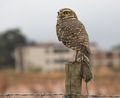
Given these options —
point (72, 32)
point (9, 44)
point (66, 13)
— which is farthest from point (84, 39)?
point (9, 44)

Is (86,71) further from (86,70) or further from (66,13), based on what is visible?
(66,13)

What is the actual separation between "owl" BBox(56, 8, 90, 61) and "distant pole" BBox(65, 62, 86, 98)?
495 millimetres

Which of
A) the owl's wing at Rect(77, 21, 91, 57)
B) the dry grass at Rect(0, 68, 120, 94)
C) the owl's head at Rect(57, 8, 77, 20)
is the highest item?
the owl's head at Rect(57, 8, 77, 20)

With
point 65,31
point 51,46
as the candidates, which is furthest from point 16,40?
point 65,31

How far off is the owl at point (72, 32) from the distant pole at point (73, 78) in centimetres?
50

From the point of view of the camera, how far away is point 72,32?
23.8 ft

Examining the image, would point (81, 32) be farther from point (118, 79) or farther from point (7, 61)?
point (7, 61)

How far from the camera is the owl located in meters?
7.04

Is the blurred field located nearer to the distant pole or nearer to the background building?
the background building

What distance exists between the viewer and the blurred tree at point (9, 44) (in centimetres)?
8298

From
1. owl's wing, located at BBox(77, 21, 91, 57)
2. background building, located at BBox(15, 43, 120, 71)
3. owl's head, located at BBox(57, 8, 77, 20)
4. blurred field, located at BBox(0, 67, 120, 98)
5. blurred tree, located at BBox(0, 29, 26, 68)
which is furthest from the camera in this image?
blurred tree, located at BBox(0, 29, 26, 68)

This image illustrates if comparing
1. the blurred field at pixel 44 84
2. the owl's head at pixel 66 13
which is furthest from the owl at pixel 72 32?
the blurred field at pixel 44 84

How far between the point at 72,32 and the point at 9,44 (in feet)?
263

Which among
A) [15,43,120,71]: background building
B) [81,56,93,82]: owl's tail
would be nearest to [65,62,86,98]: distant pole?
[81,56,93,82]: owl's tail
